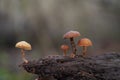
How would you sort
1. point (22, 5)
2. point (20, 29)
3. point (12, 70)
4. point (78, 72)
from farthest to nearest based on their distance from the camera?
point (20, 29) < point (22, 5) < point (12, 70) < point (78, 72)

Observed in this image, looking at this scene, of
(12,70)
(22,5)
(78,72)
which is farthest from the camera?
(22,5)

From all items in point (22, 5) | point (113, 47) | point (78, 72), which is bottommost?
point (78, 72)

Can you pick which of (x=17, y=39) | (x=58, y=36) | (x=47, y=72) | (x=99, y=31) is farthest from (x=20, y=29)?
(x=47, y=72)

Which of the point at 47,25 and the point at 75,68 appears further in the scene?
the point at 47,25

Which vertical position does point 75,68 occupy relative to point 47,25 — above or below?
below

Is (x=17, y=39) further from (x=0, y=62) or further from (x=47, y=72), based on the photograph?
(x=47, y=72)
